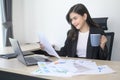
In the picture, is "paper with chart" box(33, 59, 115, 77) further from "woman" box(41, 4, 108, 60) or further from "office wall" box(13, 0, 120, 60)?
"office wall" box(13, 0, 120, 60)

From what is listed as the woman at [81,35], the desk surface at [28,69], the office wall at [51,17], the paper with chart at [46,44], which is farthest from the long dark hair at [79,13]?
the office wall at [51,17]

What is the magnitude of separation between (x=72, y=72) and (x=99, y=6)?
2.14 metres

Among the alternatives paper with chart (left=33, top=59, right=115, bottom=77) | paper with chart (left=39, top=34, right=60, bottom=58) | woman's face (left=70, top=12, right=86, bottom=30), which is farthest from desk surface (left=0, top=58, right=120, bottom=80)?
woman's face (left=70, top=12, right=86, bottom=30)

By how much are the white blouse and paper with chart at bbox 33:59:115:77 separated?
1.91 feet

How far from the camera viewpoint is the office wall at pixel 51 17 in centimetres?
318

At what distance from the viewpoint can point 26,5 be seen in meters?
3.91

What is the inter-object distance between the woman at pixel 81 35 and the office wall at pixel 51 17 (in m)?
1.07

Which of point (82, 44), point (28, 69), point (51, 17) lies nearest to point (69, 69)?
point (28, 69)

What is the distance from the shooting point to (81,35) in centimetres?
223

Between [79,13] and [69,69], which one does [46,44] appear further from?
[79,13]

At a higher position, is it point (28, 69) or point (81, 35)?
point (81, 35)

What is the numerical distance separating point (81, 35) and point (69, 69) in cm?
89

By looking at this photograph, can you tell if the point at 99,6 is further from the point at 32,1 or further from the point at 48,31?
the point at 32,1

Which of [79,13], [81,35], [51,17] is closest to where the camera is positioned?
[79,13]
